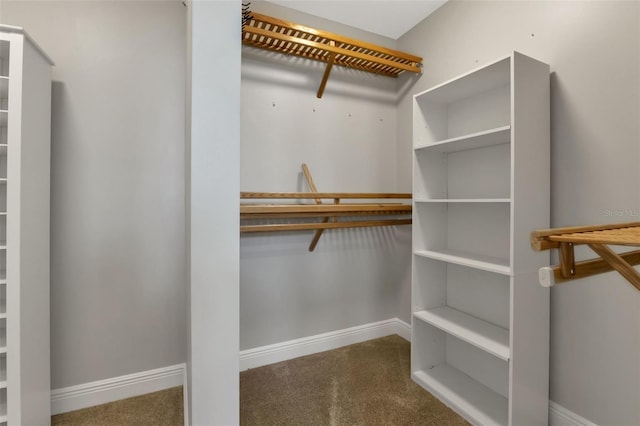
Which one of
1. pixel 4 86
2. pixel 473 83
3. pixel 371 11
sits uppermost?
pixel 371 11

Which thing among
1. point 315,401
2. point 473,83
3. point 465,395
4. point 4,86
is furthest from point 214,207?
point 465,395

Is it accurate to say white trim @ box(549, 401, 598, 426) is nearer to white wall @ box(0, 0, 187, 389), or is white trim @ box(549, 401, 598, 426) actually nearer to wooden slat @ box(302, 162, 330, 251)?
wooden slat @ box(302, 162, 330, 251)

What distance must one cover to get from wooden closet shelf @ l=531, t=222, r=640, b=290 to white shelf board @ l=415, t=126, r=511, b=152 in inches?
29.0

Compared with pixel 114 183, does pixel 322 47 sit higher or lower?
higher

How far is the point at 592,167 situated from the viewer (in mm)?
1373

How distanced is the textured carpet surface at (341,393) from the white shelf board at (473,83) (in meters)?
1.79

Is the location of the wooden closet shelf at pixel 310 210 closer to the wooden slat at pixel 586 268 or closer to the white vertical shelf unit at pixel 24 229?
the white vertical shelf unit at pixel 24 229

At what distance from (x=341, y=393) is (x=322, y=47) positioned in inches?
82.7

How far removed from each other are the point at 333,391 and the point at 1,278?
171 cm

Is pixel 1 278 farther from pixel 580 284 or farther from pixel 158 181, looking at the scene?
pixel 580 284

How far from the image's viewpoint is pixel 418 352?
1.98 metres

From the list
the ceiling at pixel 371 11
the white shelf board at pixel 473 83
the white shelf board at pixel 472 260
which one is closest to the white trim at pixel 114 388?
the white shelf board at pixel 472 260

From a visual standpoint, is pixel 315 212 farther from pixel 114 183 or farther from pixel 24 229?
pixel 24 229

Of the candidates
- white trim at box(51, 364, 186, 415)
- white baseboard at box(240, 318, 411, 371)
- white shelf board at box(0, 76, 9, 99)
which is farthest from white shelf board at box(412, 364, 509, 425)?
white shelf board at box(0, 76, 9, 99)
